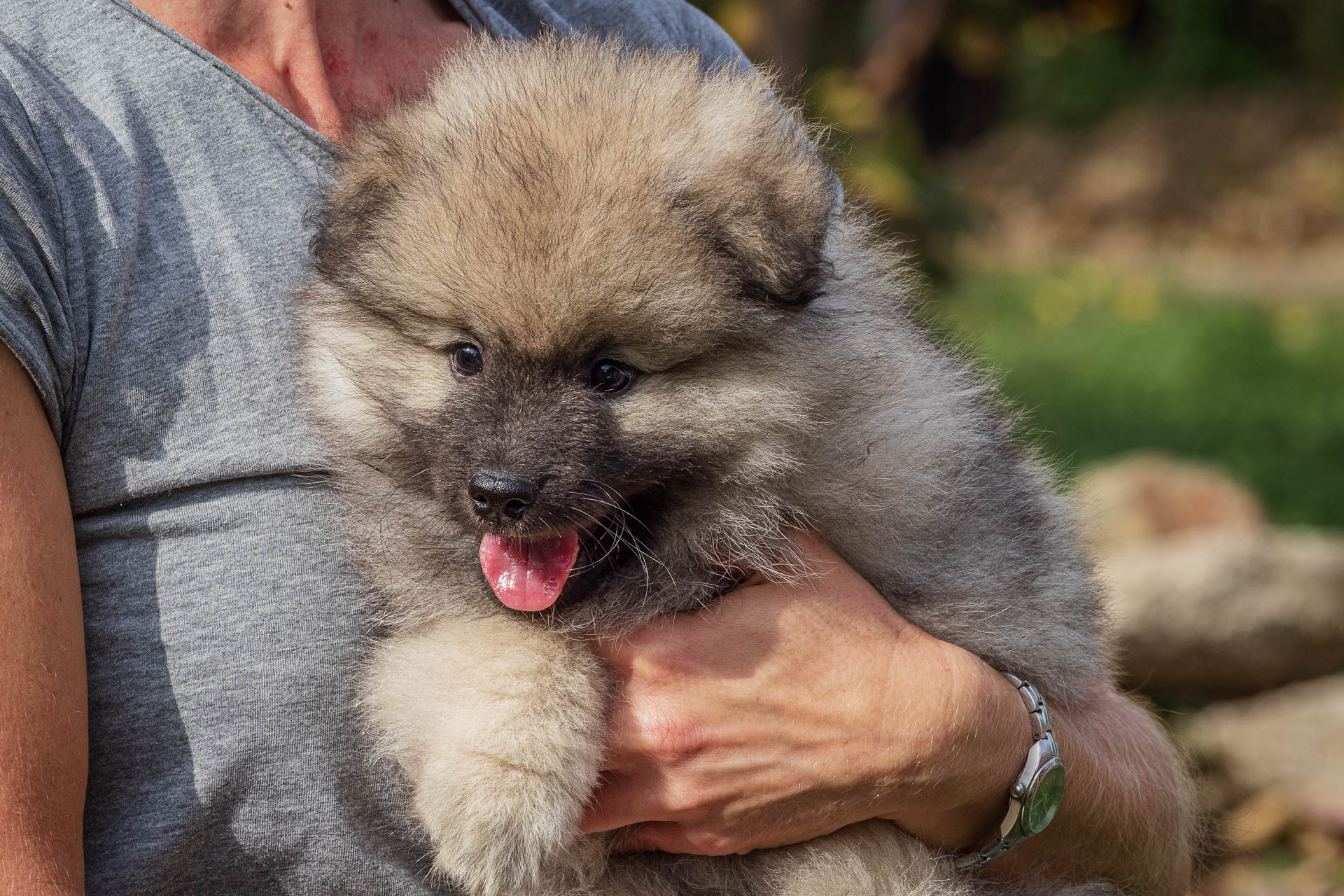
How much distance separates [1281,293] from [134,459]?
11.1m

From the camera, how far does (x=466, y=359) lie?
1692 millimetres

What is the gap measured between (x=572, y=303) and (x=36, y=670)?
74 centimetres

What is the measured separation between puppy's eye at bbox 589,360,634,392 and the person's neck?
61cm

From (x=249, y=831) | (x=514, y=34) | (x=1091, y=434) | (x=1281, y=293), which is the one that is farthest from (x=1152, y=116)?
(x=249, y=831)

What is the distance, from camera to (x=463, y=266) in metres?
1.63

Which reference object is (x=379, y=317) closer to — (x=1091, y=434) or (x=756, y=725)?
(x=756, y=725)

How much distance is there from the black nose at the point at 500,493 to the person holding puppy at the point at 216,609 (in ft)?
0.98

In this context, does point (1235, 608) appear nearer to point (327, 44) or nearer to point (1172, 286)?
point (327, 44)

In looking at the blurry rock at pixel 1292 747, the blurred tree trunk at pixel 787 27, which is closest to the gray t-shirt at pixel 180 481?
the blurry rock at pixel 1292 747

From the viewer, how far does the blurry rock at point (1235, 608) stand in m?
5.17

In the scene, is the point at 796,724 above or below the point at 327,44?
below

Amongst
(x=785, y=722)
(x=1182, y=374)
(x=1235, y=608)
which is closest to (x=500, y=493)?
(x=785, y=722)

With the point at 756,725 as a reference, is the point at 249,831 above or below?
below

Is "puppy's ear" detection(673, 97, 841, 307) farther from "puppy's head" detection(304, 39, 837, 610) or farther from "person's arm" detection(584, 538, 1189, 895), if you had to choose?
"person's arm" detection(584, 538, 1189, 895)
